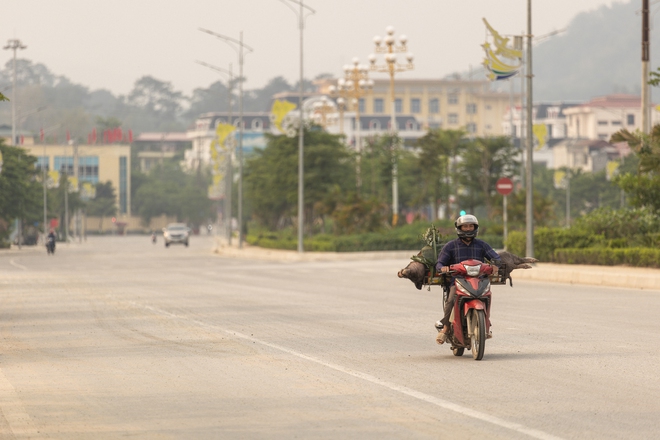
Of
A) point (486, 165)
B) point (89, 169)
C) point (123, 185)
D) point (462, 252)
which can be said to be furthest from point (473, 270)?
point (123, 185)

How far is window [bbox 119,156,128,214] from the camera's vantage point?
176m

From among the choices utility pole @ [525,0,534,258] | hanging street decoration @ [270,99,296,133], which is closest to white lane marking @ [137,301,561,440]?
utility pole @ [525,0,534,258]

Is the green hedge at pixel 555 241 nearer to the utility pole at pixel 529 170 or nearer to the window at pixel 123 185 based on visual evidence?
the utility pole at pixel 529 170

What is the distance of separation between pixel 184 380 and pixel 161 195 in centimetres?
15637

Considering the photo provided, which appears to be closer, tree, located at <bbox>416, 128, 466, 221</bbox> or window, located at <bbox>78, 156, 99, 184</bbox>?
tree, located at <bbox>416, 128, 466, 221</bbox>

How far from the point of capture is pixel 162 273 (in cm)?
4034

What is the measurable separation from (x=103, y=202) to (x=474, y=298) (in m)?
156

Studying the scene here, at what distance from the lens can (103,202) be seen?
166m

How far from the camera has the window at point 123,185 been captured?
176 m

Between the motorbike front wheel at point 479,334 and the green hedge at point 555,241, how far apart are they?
23.9 m

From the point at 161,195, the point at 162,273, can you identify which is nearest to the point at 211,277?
the point at 162,273

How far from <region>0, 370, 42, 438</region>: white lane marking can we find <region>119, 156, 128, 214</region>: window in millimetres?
165887

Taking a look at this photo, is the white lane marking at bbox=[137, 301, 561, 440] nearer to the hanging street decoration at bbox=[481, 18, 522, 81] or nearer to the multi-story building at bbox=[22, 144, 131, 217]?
the hanging street decoration at bbox=[481, 18, 522, 81]

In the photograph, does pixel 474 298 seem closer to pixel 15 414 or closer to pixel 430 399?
pixel 430 399
